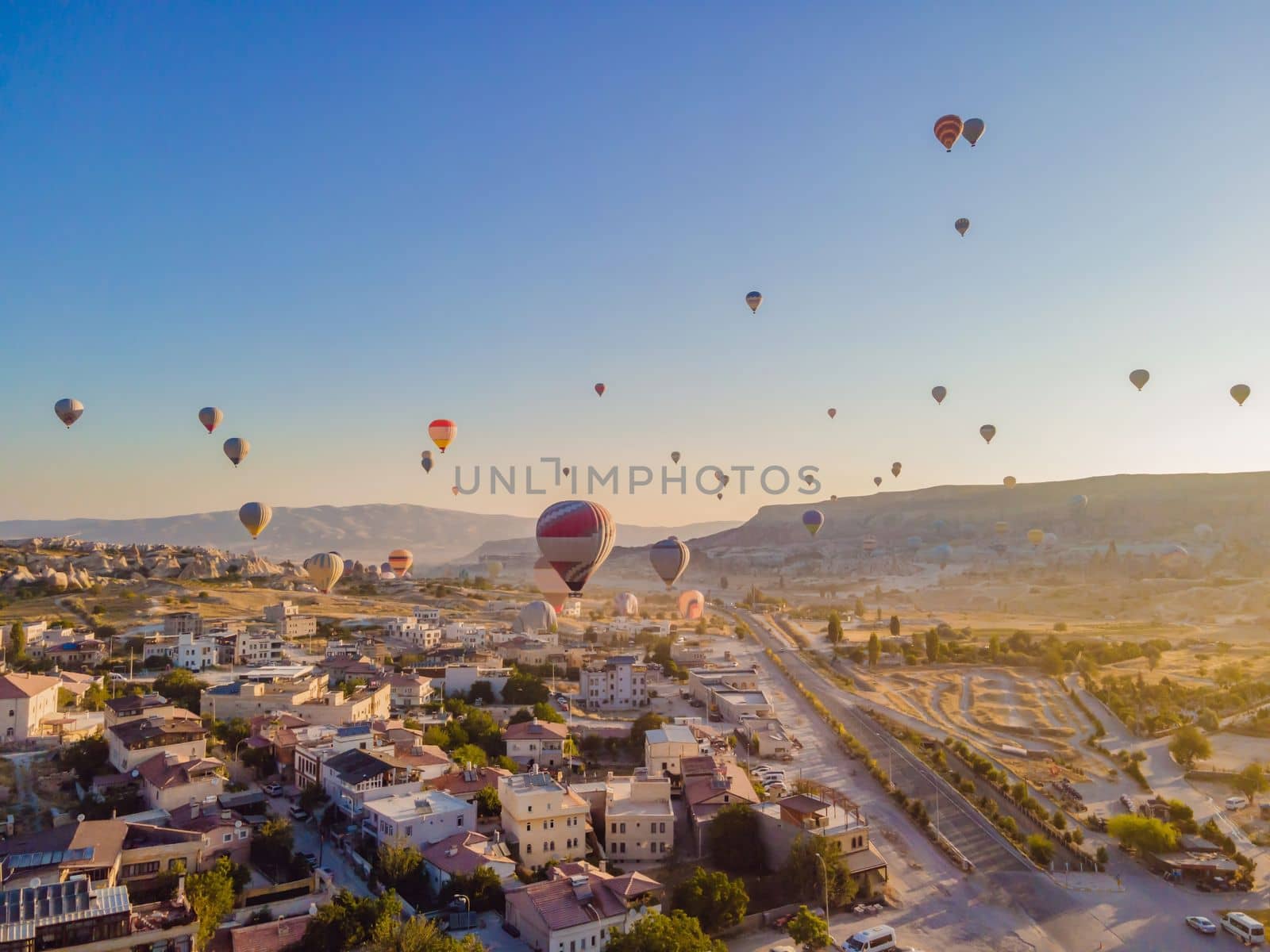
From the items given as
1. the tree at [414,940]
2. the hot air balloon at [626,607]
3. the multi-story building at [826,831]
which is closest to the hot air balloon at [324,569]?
the hot air balloon at [626,607]

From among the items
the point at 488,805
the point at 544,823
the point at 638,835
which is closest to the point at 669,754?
the point at 638,835

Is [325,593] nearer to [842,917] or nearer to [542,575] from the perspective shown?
[542,575]

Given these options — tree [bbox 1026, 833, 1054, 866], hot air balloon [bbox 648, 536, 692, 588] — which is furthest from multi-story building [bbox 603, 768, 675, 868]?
hot air balloon [bbox 648, 536, 692, 588]

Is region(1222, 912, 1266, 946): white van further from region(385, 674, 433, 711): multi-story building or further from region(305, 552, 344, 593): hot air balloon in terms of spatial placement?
region(305, 552, 344, 593): hot air balloon

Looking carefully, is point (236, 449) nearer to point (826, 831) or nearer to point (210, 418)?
point (210, 418)

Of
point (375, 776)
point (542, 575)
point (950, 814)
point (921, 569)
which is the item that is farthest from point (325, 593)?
point (921, 569)

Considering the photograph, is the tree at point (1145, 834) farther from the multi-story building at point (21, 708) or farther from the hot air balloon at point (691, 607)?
the hot air balloon at point (691, 607)
